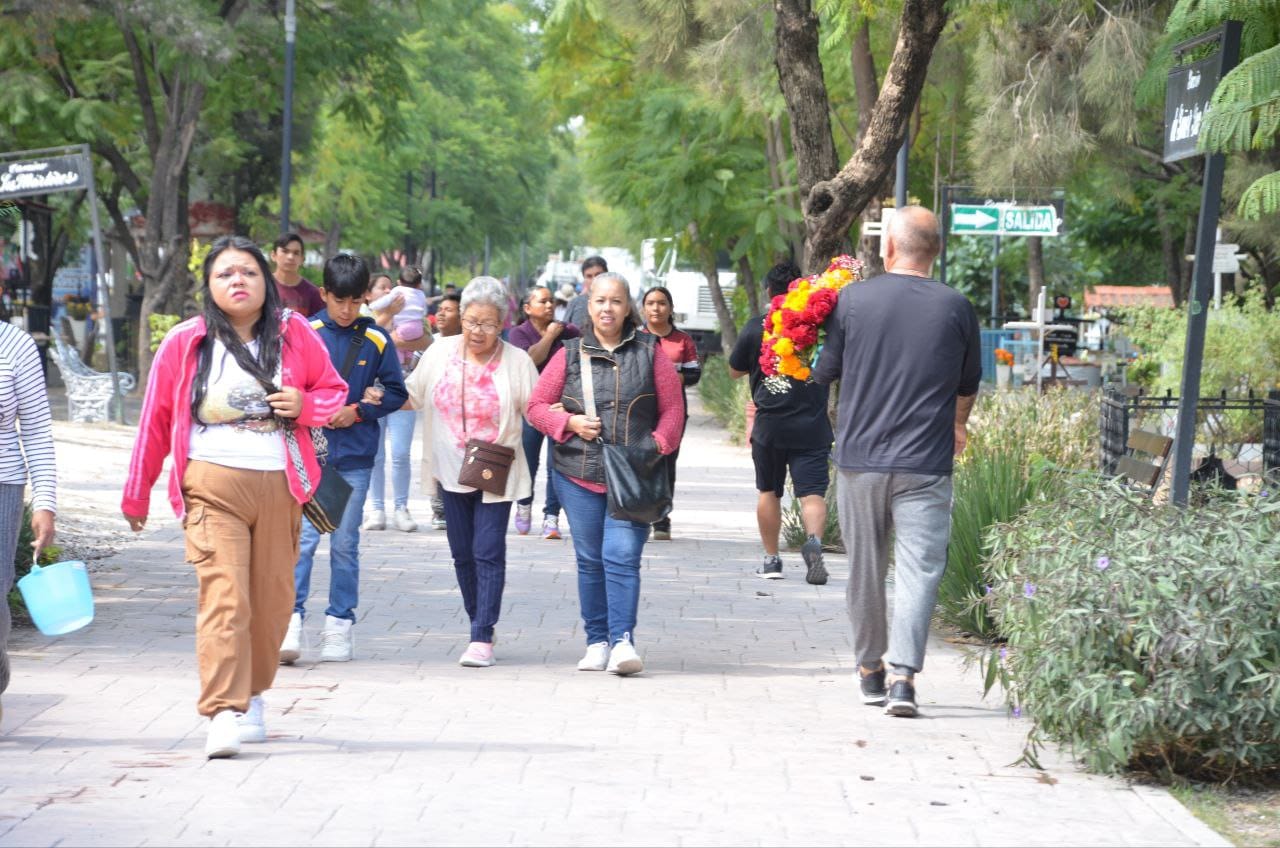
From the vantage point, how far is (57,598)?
6160mm

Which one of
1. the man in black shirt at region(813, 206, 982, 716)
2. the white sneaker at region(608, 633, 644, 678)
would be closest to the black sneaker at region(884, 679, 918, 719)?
the man in black shirt at region(813, 206, 982, 716)

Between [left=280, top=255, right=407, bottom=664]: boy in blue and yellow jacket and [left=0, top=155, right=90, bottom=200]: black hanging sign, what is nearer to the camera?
[left=280, top=255, right=407, bottom=664]: boy in blue and yellow jacket

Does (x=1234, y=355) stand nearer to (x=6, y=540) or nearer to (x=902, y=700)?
(x=902, y=700)

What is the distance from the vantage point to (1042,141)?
62.5ft

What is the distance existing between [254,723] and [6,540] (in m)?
1.07

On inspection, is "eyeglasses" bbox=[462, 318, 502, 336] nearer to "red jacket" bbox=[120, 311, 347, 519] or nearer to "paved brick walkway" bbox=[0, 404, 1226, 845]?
"paved brick walkway" bbox=[0, 404, 1226, 845]

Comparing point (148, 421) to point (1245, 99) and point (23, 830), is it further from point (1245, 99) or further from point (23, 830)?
point (1245, 99)

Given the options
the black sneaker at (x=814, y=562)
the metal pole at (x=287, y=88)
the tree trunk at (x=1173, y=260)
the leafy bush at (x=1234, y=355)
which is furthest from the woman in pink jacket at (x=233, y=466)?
the tree trunk at (x=1173, y=260)

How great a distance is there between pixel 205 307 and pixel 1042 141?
14.2m

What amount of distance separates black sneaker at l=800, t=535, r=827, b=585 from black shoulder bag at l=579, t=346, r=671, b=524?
9.97ft

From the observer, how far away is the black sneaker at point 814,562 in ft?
36.0

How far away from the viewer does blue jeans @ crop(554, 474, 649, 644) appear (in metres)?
8.05

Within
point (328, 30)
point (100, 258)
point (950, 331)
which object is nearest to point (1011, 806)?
point (950, 331)

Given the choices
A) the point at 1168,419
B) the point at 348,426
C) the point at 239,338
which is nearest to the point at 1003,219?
the point at 1168,419
